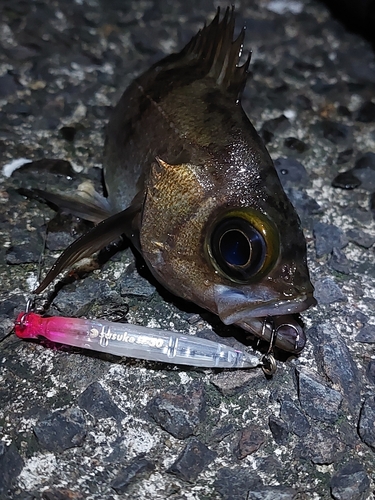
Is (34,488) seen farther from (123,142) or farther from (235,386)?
(123,142)

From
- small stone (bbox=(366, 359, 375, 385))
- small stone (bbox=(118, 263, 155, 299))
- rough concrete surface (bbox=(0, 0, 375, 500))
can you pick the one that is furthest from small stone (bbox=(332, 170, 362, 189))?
small stone (bbox=(118, 263, 155, 299))

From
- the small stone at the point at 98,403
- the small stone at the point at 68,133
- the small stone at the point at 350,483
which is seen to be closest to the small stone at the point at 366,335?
the small stone at the point at 350,483

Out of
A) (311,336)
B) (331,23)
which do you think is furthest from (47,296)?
(331,23)

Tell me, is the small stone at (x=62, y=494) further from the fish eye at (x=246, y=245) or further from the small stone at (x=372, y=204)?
the small stone at (x=372, y=204)

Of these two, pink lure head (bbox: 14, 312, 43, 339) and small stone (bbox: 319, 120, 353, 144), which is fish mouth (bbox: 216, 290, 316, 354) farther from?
small stone (bbox: 319, 120, 353, 144)

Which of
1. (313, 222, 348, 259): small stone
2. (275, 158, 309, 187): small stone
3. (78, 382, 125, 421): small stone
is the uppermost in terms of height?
(275, 158, 309, 187): small stone

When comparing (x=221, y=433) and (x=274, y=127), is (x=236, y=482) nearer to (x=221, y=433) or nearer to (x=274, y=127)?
(x=221, y=433)
